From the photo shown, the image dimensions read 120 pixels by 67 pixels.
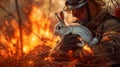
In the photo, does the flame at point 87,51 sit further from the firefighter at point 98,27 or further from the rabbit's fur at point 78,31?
the rabbit's fur at point 78,31

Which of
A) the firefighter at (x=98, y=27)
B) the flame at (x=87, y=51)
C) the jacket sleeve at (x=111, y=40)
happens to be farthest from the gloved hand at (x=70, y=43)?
the jacket sleeve at (x=111, y=40)

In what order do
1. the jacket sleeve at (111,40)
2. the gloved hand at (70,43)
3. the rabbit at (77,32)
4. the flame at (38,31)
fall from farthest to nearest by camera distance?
the flame at (38,31), the rabbit at (77,32), the gloved hand at (70,43), the jacket sleeve at (111,40)

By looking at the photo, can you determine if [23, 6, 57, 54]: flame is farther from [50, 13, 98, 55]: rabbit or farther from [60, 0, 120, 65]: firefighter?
[50, 13, 98, 55]: rabbit

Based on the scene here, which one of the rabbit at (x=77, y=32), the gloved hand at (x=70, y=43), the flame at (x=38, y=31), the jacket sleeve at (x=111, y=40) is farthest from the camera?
the flame at (x=38, y=31)

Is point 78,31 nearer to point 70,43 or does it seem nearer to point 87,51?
point 70,43

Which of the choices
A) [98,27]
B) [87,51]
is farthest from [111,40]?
[98,27]

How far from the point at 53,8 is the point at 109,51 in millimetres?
3154

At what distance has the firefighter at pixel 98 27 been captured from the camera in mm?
4938

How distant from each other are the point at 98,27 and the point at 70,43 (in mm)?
545

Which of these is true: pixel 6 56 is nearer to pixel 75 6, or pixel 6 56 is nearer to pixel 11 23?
pixel 11 23

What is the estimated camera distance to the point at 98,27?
542cm

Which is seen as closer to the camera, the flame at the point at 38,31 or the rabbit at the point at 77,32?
the rabbit at the point at 77,32

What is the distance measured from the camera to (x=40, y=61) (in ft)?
17.0

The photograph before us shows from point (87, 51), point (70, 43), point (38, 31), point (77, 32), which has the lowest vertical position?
point (87, 51)
